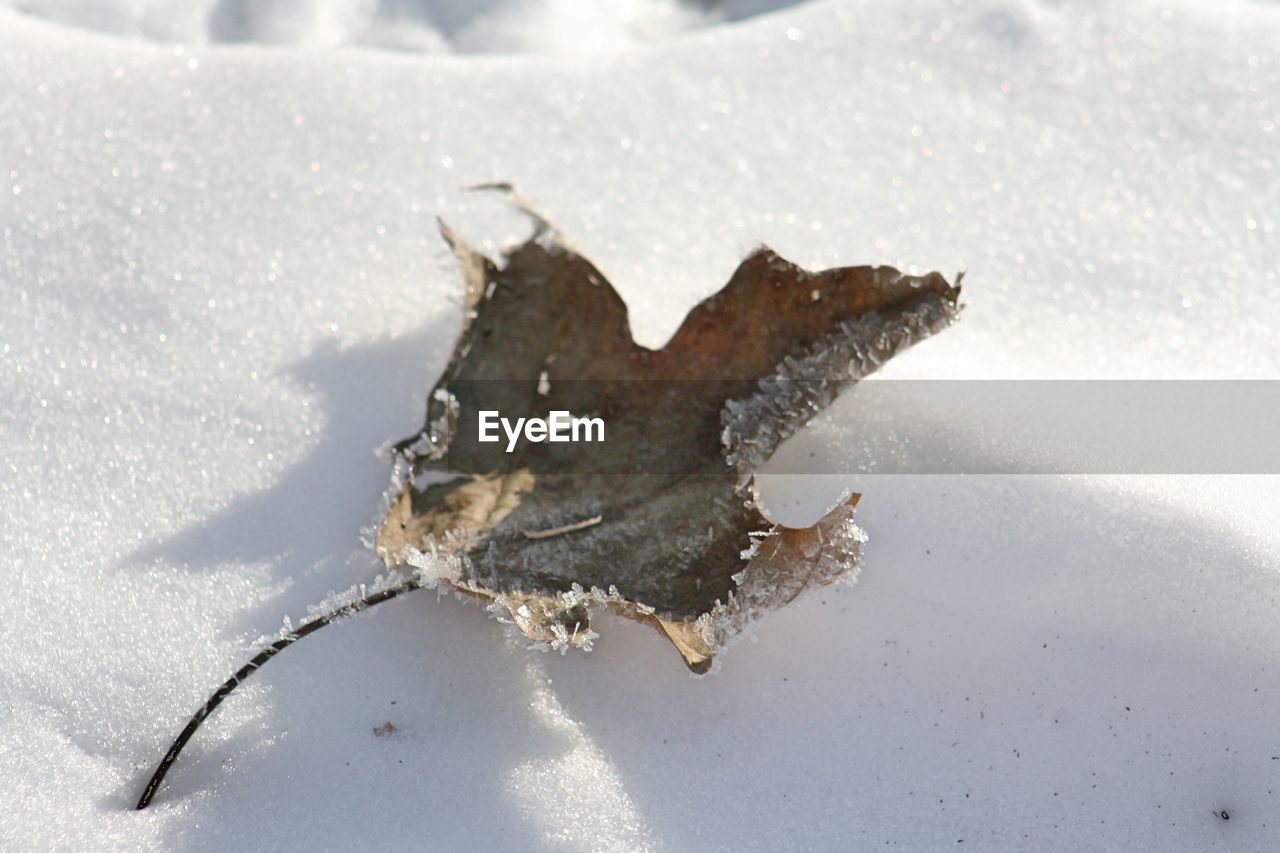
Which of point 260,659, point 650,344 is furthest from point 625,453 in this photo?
point 260,659

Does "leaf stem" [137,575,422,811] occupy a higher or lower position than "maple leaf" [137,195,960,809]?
lower

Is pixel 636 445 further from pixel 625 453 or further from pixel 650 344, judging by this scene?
pixel 650 344

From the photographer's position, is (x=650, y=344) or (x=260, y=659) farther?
(x=650, y=344)

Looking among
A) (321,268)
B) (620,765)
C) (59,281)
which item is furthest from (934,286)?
(59,281)

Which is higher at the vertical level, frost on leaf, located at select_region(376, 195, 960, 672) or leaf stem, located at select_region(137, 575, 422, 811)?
frost on leaf, located at select_region(376, 195, 960, 672)

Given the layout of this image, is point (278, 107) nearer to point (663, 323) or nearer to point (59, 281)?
point (59, 281)

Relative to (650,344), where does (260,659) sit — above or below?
below
